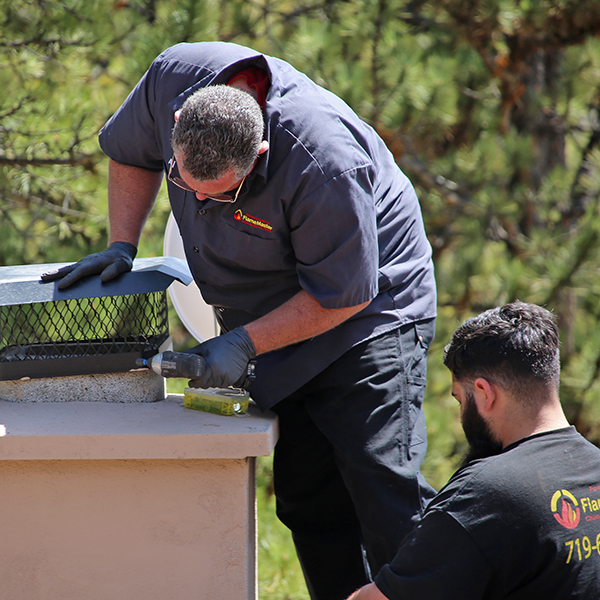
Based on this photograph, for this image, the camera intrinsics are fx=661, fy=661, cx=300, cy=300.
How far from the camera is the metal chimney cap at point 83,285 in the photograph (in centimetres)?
A: 146

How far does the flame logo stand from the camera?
115 cm

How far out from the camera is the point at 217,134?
4.35 feet

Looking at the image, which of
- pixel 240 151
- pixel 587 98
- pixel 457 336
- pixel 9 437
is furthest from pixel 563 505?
pixel 587 98

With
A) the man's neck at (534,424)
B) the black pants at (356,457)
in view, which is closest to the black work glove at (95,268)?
the black pants at (356,457)

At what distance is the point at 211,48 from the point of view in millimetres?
1652

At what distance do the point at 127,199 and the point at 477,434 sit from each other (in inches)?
44.5

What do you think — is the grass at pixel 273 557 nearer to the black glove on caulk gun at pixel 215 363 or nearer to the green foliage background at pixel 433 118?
the green foliage background at pixel 433 118

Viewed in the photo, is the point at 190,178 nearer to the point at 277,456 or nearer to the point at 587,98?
the point at 277,456

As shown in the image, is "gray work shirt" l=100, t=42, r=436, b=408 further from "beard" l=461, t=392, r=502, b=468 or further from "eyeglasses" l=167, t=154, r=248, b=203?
"beard" l=461, t=392, r=502, b=468

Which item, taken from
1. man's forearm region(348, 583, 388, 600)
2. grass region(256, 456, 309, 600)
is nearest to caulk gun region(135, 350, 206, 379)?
man's forearm region(348, 583, 388, 600)

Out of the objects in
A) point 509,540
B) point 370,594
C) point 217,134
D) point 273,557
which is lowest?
point 273,557

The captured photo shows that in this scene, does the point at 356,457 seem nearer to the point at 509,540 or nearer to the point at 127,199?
the point at 509,540

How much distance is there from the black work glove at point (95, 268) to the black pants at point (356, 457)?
1.77 feet

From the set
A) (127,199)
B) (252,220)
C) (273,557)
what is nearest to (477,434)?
(252,220)
